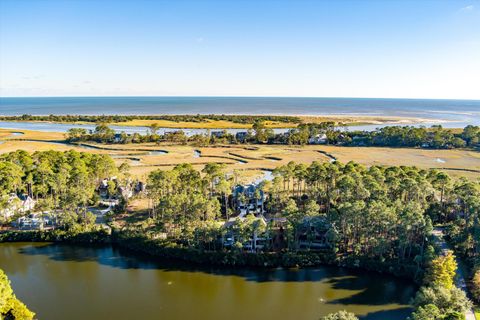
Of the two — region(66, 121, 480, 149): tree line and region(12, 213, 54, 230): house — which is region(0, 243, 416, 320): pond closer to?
region(12, 213, 54, 230): house

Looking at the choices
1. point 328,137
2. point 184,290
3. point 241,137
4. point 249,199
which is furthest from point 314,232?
Answer: point 241,137

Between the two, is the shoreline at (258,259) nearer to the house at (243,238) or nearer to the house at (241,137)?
the house at (243,238)

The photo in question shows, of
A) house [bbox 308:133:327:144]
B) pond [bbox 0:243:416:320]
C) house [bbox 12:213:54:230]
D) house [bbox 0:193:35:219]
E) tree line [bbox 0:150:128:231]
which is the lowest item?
pond [bbox 0:243:416:320]

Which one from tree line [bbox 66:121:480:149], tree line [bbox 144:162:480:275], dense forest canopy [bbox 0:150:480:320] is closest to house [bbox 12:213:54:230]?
dense forest canopy [bbox 0:150:480:320]

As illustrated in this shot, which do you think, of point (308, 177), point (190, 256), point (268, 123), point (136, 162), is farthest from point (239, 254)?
point (268, 123)

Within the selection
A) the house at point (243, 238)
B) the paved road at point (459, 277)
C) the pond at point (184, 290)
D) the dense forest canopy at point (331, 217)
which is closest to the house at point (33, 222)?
the dense forest canopy at point (331, 217)

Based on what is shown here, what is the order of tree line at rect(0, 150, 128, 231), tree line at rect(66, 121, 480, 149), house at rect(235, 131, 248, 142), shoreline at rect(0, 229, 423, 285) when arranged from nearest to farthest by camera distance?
shoreline at rect(0, 229, 423, 285) < tree line at rect(0, 150, 128, 231) < tree line at rect(66, 121, 480, 149) < house at rect(235, 131, 248, 142)

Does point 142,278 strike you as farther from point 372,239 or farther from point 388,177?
point 388,177

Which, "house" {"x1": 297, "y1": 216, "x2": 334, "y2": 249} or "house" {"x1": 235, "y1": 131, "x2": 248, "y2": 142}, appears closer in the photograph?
"house" {"x1": 297, "y1": 216, "x2": 334, "y2": 249}
